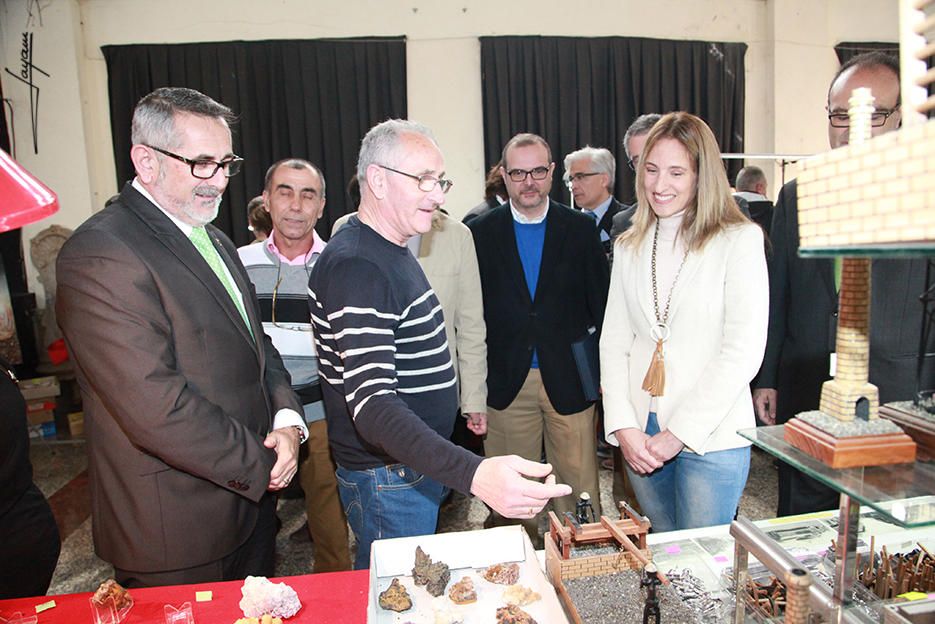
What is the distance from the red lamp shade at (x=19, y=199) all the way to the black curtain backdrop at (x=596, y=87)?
5431 mm

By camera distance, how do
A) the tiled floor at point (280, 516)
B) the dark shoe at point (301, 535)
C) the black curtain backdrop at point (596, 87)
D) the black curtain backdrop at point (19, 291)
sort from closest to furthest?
the tiled floor at point (280, 516) < the dark shoe at point (301, 535) < the black curtain backdrop at point (19, 291) < the black curtain backdrop at point (596, 87)

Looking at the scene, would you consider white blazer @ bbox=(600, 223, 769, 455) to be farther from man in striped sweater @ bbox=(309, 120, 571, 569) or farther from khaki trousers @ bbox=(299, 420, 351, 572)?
khaki trousers @ bbox=(299, 420, 351, 572)

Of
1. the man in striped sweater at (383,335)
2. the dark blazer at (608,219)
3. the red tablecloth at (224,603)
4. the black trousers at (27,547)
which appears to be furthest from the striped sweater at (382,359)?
the dark blazer at (608,219)

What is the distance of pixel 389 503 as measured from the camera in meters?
1.58

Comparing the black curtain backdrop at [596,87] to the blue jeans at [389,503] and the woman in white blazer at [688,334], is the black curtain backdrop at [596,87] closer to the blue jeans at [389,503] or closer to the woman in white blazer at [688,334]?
the woman in white blazer at [688,334]

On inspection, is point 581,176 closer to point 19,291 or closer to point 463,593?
point 463,593

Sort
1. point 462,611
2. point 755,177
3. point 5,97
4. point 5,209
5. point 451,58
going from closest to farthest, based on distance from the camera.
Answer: point 5,209
point 462,611
point 755,177
point 5,97
point 451,58

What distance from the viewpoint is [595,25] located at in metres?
5.96

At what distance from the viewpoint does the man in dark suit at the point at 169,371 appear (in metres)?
1.37

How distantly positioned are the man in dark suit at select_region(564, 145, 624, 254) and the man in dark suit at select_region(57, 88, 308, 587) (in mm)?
2476

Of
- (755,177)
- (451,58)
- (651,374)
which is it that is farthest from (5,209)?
(451,58)

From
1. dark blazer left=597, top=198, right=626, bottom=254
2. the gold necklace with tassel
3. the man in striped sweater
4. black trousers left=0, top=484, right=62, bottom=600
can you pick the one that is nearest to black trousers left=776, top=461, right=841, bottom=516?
the gold necklace with tassel

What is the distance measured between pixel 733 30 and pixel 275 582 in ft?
21.8

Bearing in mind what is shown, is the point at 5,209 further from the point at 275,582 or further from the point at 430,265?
the point at 430,265
